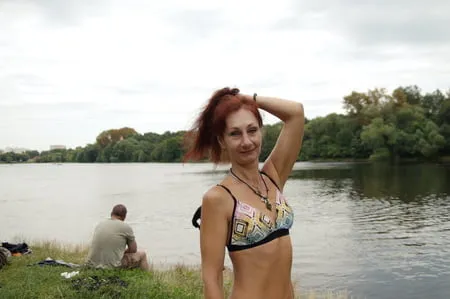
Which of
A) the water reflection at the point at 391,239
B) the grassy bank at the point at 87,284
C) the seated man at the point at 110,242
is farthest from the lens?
the water reflection at the point at 391,239

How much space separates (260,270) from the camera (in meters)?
2.36

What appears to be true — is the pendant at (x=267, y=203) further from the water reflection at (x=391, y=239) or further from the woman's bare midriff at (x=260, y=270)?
the water reflection at (x=391, y=239)

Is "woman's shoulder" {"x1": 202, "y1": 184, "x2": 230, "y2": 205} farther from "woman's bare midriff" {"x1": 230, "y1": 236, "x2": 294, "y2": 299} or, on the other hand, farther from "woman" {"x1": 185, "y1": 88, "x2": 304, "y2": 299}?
"woman's bare midriff" {"x1": 230, "y1": 236, "x2": 294, "y2": 299}

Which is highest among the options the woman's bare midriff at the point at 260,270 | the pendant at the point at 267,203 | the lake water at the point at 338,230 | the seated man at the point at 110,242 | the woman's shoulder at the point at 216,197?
the woman's shoulder at the point at 216,197

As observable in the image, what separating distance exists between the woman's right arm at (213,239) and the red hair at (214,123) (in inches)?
14.5

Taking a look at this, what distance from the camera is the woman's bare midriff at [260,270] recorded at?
2.35m

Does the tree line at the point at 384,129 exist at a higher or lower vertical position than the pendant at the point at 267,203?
higher

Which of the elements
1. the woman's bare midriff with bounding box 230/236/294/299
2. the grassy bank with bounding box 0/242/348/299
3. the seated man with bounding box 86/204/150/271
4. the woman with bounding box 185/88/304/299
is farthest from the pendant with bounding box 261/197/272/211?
the seated man with bounding box 86/204/150/271

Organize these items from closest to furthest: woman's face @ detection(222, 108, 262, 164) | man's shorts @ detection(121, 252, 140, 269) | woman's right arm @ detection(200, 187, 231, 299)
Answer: woman's right arm @ detection(200, 187, 231, 299)
woman's face @ detection(222, 108, 262, 164)
man's shorts @ detection(121, 252, 140, 269)

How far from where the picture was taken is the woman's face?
2412 mm

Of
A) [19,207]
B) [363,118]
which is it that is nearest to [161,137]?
[363,118]

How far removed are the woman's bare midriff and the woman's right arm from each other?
114 mm

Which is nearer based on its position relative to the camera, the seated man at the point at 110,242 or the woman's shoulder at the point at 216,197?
the woman's shoulder at the point at 216,197

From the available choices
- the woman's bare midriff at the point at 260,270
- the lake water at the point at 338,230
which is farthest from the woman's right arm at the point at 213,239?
the lake water at the point at 338,230
